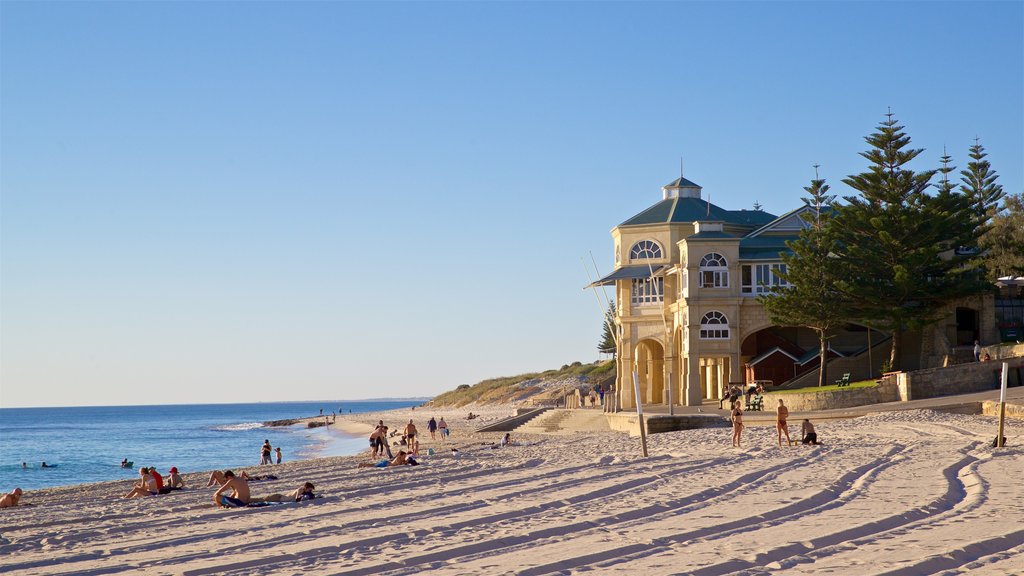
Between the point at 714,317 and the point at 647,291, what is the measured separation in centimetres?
352

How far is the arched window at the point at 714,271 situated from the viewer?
34.6 meters

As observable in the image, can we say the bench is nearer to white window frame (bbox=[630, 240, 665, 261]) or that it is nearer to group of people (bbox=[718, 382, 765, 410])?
group of people (bbox=[718, 382, 765, 410])

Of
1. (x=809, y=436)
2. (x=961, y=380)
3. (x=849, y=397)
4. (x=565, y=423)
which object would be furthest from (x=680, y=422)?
(x=565, y=423)

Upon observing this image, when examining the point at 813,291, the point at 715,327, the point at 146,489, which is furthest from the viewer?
the point at 715,327

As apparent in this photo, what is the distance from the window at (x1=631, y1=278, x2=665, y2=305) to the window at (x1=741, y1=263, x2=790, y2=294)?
3.24 meters

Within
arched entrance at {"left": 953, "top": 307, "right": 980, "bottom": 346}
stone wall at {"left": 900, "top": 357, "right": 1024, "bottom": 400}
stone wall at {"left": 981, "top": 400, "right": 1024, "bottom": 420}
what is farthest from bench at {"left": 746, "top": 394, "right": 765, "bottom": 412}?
arched entrance at {"left": 953, "top": 307, "right": 980, "bottom": 346}

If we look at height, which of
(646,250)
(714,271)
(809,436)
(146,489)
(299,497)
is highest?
(646,250)

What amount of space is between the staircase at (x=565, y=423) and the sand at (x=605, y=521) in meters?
13.4

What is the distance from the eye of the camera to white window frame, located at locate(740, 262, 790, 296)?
34688 mm

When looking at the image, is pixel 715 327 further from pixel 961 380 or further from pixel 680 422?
pixel 680 422

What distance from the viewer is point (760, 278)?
114 feet

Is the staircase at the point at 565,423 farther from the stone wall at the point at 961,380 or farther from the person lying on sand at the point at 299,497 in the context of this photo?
the person lying on sand at the point at 299,497

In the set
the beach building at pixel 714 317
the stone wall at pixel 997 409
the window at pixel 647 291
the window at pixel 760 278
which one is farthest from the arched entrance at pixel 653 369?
the stone wall at pixel 997 409

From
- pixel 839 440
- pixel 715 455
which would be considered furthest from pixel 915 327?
pixel 715 455
